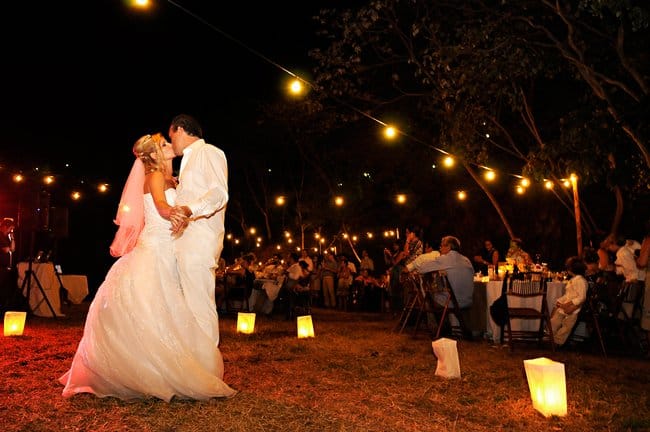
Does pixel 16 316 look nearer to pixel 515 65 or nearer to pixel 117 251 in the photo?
pixel 117 251

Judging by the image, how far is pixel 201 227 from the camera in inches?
175

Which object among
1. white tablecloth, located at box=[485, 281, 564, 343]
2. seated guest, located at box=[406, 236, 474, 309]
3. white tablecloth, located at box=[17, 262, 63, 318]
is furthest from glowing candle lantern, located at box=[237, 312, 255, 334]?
white tablecloth, located at box=[17, 262, 63, 318]

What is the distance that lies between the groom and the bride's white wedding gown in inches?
3.0

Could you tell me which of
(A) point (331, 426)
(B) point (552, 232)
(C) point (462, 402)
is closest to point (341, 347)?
(C) point (462, 402)

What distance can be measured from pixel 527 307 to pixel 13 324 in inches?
272

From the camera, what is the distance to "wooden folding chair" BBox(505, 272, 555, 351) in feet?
23.6

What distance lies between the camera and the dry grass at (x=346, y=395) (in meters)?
3.73

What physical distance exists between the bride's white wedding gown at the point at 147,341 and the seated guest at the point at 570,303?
468 centimetres

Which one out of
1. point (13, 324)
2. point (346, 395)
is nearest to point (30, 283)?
point (13, 324)

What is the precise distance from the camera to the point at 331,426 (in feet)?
12.0

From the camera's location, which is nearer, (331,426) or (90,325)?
(331,426)

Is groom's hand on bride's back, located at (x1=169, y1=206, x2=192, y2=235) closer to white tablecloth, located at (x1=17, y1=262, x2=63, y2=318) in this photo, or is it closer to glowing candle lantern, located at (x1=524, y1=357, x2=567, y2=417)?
glowing candle lantern, located at (x1=524, y1=357, x2=567, y2=417)

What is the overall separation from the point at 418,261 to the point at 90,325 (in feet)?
17.9

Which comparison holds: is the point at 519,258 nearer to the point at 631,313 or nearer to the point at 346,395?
the point at 631,313
